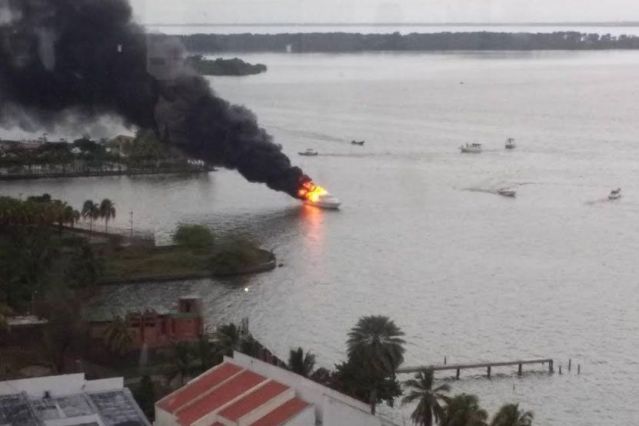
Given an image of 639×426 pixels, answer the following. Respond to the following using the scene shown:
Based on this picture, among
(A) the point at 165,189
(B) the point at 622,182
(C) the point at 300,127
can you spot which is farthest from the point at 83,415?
(C) the point at 300,127

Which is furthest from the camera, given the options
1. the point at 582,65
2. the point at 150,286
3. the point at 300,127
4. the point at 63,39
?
the point at 582,65

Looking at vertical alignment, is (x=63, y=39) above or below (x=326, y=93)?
above

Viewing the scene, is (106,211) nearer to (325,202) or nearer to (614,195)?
(325,202)

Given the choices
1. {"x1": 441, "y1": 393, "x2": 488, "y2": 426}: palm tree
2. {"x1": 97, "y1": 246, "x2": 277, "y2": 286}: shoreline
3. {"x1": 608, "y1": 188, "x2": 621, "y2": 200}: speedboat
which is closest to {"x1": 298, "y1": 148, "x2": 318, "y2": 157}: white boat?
{"x1": 608, "y1": 188, "x2": 621, "y2": 200}: speedboat

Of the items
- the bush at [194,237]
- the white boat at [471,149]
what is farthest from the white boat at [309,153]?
the bush at [194,237]

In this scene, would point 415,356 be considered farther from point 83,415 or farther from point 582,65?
point 582,65

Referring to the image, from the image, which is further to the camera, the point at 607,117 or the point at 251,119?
the point at 607,117

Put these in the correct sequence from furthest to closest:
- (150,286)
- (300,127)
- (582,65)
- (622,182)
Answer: (582,65)
(300,127)
(622,182)
(150,286)
